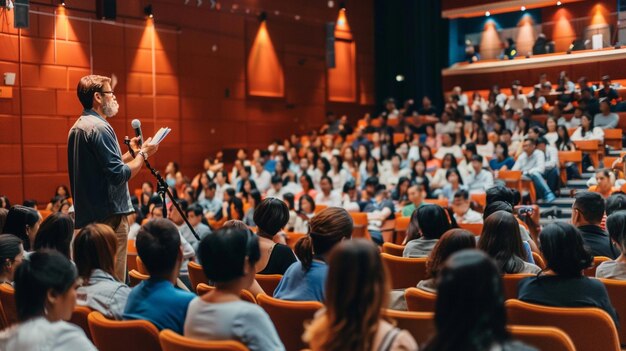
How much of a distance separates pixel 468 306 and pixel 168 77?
35.0 ft

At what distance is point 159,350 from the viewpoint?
2.29 m

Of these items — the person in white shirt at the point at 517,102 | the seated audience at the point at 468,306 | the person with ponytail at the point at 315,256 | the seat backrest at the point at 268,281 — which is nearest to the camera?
the seated audience at the point at 468,306

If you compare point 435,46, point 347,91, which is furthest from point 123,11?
point 435,46

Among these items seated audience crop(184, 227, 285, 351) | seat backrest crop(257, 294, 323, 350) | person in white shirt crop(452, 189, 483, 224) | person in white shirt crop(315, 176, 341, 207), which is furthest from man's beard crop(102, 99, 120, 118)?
person in white shirt crop(315, 176, 341, 207)

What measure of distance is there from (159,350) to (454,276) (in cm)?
112

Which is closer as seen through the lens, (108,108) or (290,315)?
(290,315)

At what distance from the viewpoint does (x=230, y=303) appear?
213cm

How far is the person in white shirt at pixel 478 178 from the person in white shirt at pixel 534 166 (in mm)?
477

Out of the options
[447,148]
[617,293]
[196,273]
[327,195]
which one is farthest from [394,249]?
[447,148]

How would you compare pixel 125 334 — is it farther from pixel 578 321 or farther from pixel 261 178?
pixel 261 178

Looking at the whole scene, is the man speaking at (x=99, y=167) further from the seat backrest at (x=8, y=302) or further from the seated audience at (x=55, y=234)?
the seat backrest at (x=8, y=302)

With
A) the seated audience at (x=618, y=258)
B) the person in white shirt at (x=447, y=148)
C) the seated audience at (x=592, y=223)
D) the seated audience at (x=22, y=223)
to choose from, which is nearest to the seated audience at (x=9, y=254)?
the seated audience at (x=22, y=223)

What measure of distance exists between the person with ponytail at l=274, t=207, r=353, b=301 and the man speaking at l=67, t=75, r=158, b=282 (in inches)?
39.6

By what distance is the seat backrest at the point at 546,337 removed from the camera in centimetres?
213
